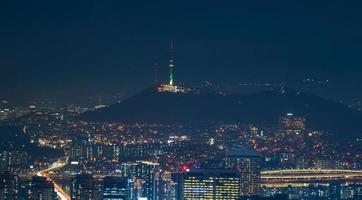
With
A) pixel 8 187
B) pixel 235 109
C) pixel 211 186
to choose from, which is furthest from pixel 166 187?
pixel 235 109

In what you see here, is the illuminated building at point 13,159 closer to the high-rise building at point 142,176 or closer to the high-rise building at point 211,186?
the high-rise building at point 142,176

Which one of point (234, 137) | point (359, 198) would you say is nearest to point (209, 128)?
point (234, 137)

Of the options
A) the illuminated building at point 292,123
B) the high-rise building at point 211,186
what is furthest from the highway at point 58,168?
the illuminated building at point 292,123

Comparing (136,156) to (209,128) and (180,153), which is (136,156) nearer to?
(180,153)

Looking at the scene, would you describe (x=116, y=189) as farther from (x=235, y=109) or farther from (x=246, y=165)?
(x=235, y=109)

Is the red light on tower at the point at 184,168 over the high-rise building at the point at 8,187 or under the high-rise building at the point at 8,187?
over

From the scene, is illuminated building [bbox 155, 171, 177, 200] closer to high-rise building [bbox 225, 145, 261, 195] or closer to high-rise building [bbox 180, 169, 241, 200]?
high-rise building [bbox 180, 169, 241, 200]

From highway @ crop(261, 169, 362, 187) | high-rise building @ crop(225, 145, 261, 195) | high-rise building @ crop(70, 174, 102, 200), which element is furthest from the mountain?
high-rise building @ crop(70, 174, 102, 200)
